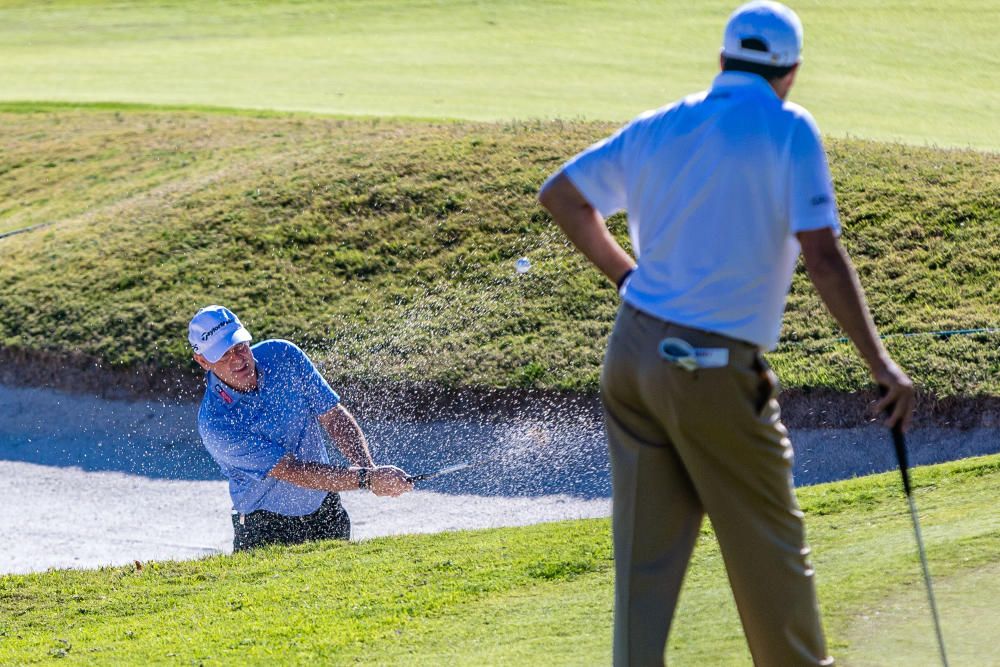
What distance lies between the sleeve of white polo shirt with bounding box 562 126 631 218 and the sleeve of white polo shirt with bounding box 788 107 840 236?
45cm

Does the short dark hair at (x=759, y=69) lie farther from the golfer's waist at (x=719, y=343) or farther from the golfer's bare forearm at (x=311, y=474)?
the golfer's bare forearm at (x=311, y=474)

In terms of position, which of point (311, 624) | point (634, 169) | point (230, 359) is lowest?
point (311, 624)

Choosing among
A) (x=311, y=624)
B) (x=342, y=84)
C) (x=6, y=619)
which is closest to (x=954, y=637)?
(x=311, y=624)

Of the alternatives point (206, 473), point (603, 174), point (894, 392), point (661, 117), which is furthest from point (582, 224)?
point (206, 473)

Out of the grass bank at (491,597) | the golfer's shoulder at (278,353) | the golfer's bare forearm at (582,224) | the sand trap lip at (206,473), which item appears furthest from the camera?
the sand trap lip at (206,473)

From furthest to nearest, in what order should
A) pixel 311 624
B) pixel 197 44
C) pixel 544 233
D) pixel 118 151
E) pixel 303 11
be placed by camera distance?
pixel 303 11 → pixel 197 44 → pixel 118 151 → pixel 544 233 → pixel 311 624

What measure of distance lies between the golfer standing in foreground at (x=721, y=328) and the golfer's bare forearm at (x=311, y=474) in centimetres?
315

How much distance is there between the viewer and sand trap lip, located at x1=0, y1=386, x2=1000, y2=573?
920 cm

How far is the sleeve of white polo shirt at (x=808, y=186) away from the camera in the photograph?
3.14m

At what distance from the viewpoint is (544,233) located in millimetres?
12219

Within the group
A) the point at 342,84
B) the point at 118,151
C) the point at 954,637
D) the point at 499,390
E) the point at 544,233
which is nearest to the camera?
the point at 954,637

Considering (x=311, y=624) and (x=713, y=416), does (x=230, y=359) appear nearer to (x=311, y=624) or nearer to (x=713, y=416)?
(x=311, y=624)

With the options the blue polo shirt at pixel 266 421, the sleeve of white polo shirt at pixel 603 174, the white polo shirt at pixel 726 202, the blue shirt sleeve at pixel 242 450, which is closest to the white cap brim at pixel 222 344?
the blue polo shirt at pixel 266 421

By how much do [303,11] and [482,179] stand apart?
13496mm
